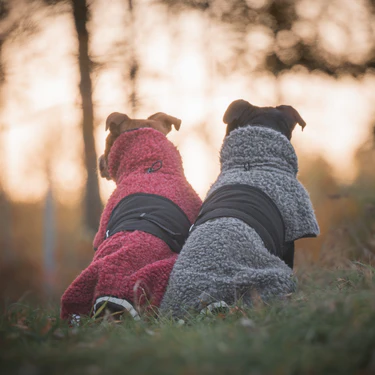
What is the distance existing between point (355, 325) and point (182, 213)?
192 cm

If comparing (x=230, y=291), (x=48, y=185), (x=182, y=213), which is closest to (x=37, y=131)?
(x=48, y=185)

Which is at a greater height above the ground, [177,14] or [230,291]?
[177,14]

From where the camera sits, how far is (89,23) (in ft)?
23.5

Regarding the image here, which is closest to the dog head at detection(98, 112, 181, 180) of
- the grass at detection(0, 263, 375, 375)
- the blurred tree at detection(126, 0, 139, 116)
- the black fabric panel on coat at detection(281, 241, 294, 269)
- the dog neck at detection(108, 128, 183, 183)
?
the dog neck at detection(108, 128, 183, 183)

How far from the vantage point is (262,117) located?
11.6 feet

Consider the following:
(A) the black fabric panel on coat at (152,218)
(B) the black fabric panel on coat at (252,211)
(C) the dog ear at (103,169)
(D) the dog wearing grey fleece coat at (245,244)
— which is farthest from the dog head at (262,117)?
(C) the dog ear at (103,169)

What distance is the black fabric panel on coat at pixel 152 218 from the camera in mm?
3076

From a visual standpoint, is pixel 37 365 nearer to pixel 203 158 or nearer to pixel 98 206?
pixel 203 158

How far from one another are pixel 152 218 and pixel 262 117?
1.14 meters

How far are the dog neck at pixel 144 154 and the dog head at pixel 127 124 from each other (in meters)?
0.16

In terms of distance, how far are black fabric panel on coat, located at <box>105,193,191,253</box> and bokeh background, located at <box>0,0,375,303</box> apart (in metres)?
1.84

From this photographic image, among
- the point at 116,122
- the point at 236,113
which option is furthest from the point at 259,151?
the point at 116,122

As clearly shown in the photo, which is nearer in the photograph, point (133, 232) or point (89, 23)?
point (133, 232)

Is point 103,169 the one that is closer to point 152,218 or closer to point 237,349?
point 152,218
